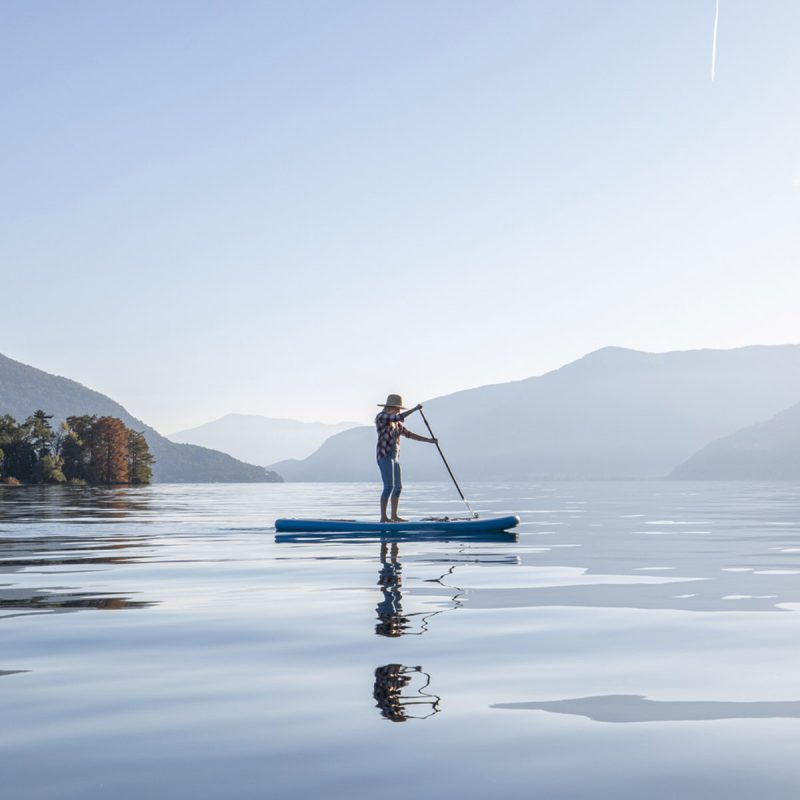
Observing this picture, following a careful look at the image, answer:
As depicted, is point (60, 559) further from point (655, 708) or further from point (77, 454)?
point (77, 454)

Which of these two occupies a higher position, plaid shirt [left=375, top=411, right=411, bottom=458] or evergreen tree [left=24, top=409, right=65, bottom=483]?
evergreen tree [left=24, top=409, right=65, bottom=483]

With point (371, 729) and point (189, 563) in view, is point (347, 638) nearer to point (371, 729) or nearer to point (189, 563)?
point (371, 729)

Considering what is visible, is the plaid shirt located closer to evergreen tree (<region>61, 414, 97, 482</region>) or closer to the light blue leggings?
the light blue leggings

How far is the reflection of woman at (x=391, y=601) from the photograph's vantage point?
10406 mm

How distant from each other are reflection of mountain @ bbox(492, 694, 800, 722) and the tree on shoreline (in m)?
143

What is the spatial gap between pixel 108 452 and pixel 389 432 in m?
138

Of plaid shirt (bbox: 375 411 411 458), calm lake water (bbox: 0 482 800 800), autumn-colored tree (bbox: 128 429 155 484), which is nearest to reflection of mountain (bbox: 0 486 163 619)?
calm lake water (bbox: 0 482 800 800)

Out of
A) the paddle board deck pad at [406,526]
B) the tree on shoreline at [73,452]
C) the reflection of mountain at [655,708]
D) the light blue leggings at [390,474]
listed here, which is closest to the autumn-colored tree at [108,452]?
the tree on shoreline at [73,452]

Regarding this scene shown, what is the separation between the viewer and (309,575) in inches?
645

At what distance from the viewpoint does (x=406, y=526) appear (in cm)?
2439

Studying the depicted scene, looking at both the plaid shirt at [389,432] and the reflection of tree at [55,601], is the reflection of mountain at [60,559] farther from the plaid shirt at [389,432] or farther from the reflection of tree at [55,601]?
the plaid shirt at [389,432]

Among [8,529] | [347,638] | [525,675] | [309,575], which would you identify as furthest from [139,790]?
[8,529]

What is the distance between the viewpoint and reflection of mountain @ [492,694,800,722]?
6.71m

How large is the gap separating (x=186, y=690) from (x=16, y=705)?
121 centimetres
